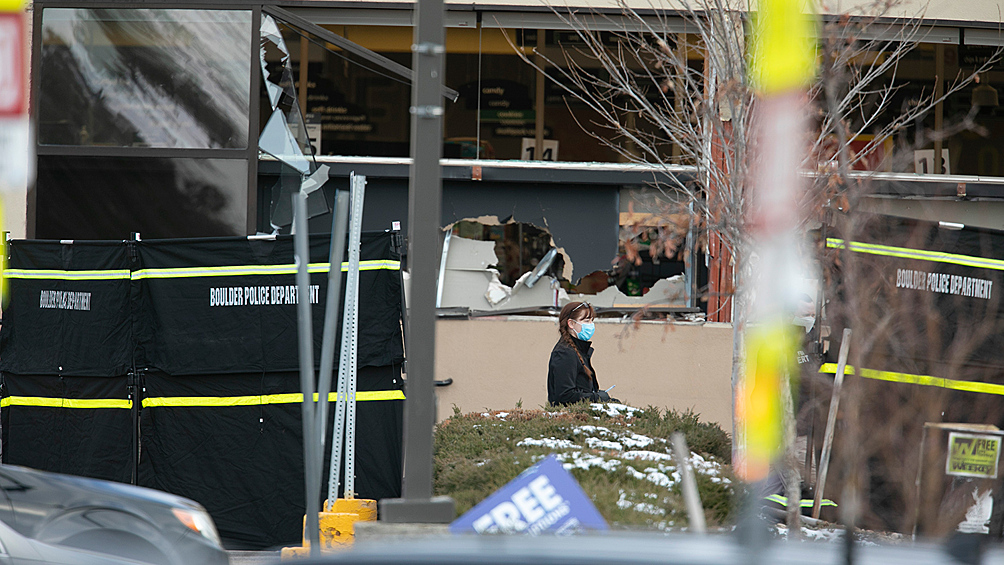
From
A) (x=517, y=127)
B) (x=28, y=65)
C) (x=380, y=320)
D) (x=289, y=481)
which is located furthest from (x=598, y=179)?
(x=28, y=65)

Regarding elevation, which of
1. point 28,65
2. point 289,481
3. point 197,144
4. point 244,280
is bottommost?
point 289,481

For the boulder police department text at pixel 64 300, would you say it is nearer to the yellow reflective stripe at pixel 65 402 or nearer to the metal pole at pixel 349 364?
the yellow reflective stripe at pixel 65 402

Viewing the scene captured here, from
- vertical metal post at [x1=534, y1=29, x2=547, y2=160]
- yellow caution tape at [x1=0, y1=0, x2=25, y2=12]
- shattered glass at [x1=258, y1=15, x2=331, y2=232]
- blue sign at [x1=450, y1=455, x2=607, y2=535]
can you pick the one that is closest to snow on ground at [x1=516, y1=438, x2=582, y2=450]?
blue sign at [x1=450, y1=455, x2=607, y2=535]

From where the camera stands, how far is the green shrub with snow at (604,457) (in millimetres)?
5449

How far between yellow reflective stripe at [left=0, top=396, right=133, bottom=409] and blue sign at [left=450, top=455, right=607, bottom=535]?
17.1ft

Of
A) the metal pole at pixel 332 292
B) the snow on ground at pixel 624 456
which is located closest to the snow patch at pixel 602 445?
the snow on ground at pixel 624 456

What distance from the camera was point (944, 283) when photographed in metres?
6.93

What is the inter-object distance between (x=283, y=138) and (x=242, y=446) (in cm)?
424

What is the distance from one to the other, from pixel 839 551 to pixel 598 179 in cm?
1008

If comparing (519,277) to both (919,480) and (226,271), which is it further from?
(919,480)

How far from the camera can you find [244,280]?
818cm

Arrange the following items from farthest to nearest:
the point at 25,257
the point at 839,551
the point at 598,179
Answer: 1. the point at 598,179
2. the point at 25,257
3. the point at 839,551

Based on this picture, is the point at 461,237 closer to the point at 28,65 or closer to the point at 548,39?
the point at 548,39

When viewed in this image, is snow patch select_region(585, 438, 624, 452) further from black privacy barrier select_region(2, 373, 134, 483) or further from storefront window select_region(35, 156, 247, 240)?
storefront window select_region(35, 156, 247, 240)
